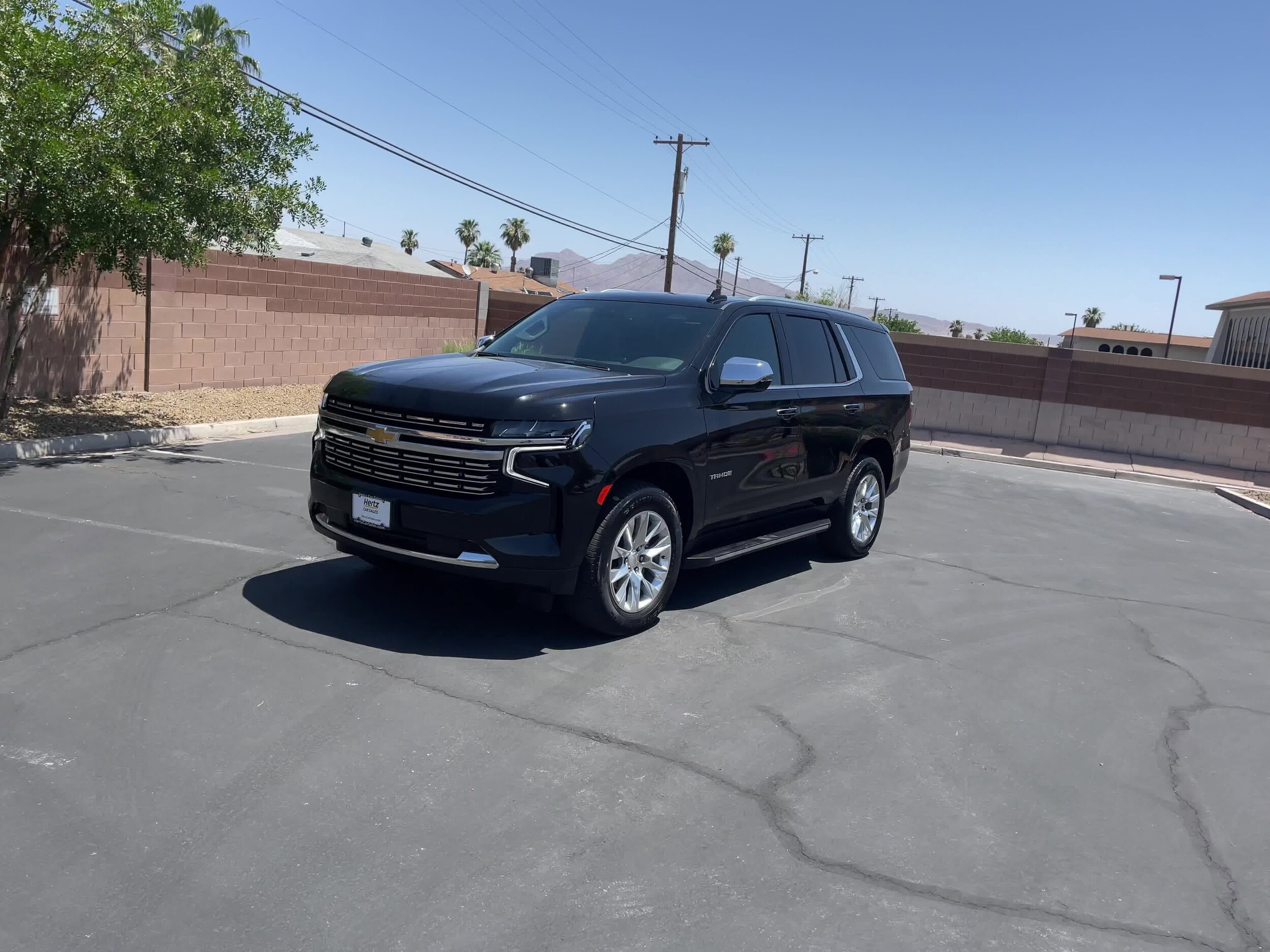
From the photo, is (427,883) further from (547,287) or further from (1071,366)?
(547,287)

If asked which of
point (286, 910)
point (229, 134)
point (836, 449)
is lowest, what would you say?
point (286, 910)

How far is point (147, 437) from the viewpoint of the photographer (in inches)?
482

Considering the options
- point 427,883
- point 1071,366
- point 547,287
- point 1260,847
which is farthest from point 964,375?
point 547,287

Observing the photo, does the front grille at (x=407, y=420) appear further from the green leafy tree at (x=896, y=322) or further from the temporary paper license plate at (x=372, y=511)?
the green leafy tree at (x=896, y=322)

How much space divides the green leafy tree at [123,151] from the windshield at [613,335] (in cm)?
500

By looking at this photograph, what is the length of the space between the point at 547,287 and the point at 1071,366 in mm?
56209

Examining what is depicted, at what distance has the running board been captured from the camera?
22.9 feet

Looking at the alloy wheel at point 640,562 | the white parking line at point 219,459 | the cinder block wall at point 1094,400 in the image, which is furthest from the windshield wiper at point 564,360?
the cinder block wall at point 1094,400

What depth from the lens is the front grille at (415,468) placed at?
5805 millimetres

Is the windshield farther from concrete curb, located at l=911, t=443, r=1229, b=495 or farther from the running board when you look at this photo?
concrete curb, located at l=911, t=443, r=1229, b=495

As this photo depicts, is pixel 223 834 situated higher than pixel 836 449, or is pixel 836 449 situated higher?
pixel 836 449

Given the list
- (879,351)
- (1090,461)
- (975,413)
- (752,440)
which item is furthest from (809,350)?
(975,413)

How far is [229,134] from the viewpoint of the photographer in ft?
38.0

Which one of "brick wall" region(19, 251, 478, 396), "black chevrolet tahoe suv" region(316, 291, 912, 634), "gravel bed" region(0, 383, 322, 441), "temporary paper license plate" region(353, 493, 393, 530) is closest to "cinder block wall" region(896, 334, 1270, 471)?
"brick wall" region(19, 251, 478, 396)
